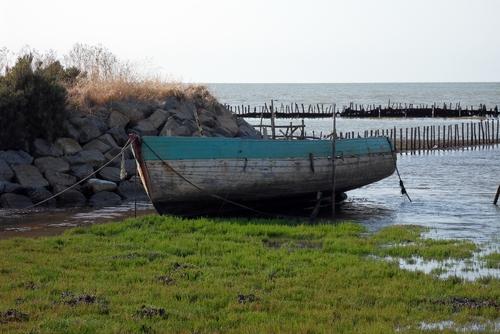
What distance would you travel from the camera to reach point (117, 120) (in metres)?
27.4

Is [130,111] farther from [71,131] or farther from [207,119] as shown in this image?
[207,119]

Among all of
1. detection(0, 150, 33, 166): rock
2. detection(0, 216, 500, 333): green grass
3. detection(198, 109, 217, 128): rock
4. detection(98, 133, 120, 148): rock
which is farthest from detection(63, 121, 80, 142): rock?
detection(0, 216, 500, 333): green grass

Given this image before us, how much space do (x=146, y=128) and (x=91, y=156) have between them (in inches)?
125

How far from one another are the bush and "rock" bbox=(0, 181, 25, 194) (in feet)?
7.75

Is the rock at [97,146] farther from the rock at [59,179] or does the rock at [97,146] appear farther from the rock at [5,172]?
the rock at [5,172]

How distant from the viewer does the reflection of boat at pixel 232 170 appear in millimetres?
18391

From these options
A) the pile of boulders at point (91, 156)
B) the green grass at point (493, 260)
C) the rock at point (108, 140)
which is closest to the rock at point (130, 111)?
the pile of boulders at point (91, 156)

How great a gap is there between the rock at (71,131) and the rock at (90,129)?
0.53 feet

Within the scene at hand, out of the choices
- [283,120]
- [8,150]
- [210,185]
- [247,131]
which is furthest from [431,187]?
[283,120]

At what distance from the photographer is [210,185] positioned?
19172mm

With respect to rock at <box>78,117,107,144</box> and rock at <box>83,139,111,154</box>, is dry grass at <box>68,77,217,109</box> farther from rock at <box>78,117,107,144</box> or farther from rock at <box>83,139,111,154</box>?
rock at <box>83,139,111,154</box>

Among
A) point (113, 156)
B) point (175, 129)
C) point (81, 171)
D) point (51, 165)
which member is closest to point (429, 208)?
point (175, 129)

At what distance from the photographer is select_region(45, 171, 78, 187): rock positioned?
23.0 meters

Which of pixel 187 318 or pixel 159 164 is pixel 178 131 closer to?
pixel 159 164
